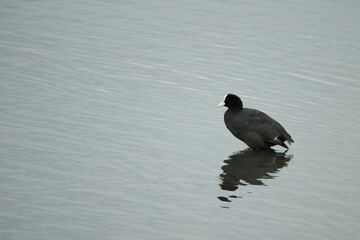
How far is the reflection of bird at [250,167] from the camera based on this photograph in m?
10.4

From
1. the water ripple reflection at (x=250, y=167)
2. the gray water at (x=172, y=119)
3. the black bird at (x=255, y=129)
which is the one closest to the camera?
the gray water at (x=172, y=119)

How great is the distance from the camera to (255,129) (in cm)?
1222

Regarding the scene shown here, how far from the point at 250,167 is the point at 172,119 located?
2.40 meters

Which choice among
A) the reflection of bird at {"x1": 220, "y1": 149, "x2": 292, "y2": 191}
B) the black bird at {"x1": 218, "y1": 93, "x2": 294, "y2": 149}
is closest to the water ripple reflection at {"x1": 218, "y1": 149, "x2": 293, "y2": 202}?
the reflection of bird at {"x1": 220, "y1": 149, "x2": 292, "y2": 191}

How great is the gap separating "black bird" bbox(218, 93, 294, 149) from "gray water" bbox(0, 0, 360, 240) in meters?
0.27

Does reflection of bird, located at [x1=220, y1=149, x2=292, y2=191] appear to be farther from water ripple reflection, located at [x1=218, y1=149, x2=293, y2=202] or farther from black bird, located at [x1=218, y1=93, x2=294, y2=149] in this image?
black bird, located at [x1=218, y1=93, x2=294, y2=149]

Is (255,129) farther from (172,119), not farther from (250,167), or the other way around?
(172,119)

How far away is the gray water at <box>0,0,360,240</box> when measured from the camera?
870cm

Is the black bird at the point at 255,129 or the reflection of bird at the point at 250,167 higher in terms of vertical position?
the black bird at the point at 255,129

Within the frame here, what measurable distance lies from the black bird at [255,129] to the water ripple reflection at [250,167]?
0.67 ft

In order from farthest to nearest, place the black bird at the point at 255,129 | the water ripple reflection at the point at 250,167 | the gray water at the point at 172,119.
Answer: the black bird at the point at 255,129
the water ripple reflection at the point at 250,167
the gray water at the point at 172,119

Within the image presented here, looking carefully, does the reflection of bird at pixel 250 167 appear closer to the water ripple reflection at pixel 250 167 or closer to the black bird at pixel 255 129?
the water ripple reflection at pixel 250 167

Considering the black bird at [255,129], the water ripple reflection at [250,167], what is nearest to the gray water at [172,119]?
the water ripple reflection at [250,167]

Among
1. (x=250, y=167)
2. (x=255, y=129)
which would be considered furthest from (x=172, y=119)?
(x=250, y=167)
